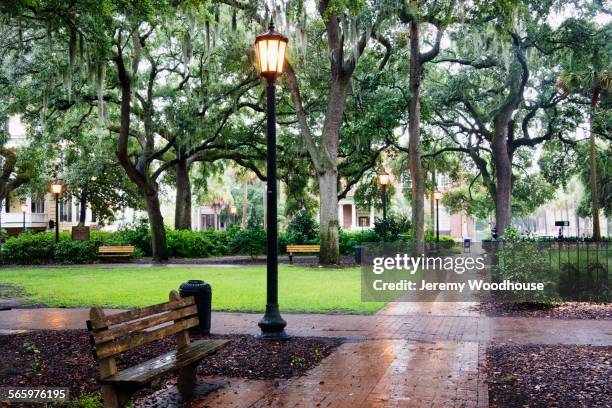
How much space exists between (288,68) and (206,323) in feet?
48.7

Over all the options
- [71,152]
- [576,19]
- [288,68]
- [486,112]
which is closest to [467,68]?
[486,112]

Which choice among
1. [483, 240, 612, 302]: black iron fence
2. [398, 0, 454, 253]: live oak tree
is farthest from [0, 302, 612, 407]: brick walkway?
[398, 0, 454, 253]: live oak tree

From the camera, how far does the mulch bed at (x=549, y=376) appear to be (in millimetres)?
5523

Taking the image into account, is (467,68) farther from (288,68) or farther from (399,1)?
(399,1)

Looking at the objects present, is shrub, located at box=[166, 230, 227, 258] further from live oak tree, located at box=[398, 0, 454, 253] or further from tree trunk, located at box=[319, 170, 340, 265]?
live oak tree, located at box=[398, 0, 454, 253]

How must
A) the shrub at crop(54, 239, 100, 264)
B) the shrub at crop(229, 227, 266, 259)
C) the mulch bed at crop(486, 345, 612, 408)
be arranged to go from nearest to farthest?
1. the mulch bed at crop(486, 345, 612, 408)
2. the shrub at crop(54, 239, 100, 264)
3. the shrub at crop(229, 227, 266, 259)

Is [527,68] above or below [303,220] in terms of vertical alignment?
above

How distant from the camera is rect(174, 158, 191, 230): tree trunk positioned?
31.0 meters

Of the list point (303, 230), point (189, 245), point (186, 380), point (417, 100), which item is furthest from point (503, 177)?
point (186, 380)

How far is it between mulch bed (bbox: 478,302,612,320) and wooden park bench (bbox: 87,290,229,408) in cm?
690

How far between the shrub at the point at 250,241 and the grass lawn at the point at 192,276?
14.8 feet

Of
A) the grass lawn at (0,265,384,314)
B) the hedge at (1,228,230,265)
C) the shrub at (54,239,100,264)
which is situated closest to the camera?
the grass lawn at (0,265,384,314)

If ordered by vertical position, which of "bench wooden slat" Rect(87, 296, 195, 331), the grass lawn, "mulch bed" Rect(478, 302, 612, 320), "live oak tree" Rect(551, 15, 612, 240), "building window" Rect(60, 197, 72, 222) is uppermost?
"live oak tree" Rect(551, 15, 612, 240)

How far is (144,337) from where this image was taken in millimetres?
5227
